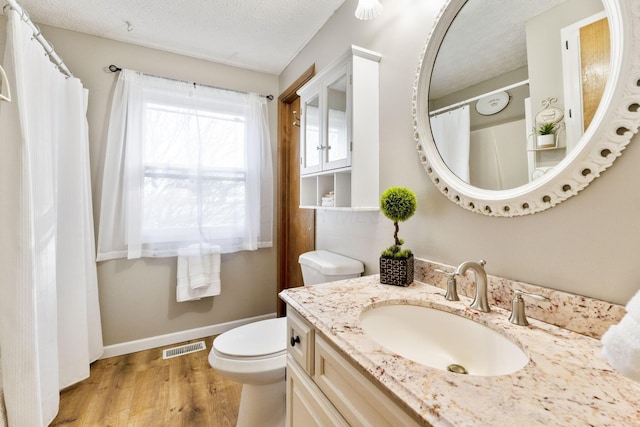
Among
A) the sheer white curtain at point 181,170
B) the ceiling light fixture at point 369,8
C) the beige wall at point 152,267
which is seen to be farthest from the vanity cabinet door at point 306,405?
the beige wall at point 152,267

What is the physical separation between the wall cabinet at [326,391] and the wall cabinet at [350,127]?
669 mm

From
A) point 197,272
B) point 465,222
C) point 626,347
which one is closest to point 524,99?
point 465,222

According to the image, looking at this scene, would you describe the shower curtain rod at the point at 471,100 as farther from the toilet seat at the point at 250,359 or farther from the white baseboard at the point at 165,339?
the white baseboard at the point at 165,339

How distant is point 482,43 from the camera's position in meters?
0.91

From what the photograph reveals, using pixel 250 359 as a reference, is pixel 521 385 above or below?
above

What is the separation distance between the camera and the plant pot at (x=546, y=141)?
0.73 meters

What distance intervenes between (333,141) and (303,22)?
99cm

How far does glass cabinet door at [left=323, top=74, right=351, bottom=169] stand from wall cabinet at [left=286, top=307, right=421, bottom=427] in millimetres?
770

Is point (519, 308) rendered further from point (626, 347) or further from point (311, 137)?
point (311, 137)

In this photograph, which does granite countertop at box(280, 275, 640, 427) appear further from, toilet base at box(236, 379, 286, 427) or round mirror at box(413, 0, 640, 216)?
toilet base at box(236, 379, 286, 427)

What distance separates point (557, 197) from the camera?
2.37 feet

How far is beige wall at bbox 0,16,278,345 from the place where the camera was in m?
1.98

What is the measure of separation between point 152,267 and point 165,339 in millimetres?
586

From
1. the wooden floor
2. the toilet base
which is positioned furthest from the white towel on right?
the wooden floor
